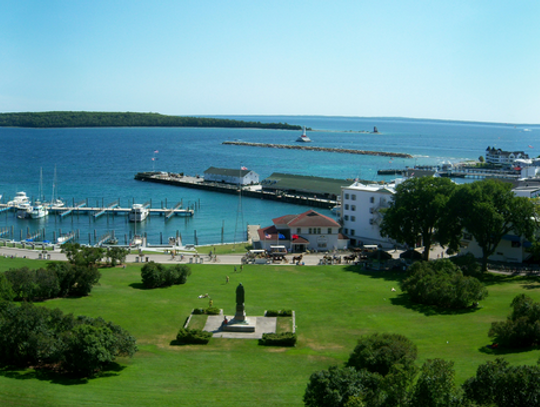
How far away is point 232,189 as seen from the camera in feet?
368

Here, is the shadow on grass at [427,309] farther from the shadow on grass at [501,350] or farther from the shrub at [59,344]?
the shrub at [59,344]

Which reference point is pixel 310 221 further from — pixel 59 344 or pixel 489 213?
pixel 59 344

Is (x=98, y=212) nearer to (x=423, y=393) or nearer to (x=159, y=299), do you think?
(x=159, y=299)

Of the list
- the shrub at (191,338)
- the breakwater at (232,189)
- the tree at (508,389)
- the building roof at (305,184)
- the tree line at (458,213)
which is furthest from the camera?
the building roof at (305,184)

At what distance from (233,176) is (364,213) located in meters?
56.9

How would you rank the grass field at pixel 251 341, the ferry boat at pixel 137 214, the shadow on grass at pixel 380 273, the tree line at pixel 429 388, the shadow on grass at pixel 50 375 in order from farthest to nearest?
the ferry boat at pixel 137 214, the shadow on grass at pixel 380 273, the shadow on grass at pixel 50 375, the grass field at pixel 251 341, the tree line at pixel 429 388

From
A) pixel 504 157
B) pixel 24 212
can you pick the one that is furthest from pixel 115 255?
pixel 504 157

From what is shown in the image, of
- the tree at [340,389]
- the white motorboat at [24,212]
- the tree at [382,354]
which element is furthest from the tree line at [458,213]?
the white motorboat at [24,212]

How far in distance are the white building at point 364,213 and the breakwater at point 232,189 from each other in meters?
30.3

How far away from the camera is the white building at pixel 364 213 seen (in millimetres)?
63438

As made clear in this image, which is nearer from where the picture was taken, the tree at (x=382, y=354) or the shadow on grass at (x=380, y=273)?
the tree at (x=382, y=354)

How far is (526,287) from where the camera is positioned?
4034cm

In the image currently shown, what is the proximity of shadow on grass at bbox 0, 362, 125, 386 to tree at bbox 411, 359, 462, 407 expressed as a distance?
14.8 metres

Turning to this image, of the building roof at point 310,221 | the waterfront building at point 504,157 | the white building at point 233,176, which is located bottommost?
the building roof at point 310,221
